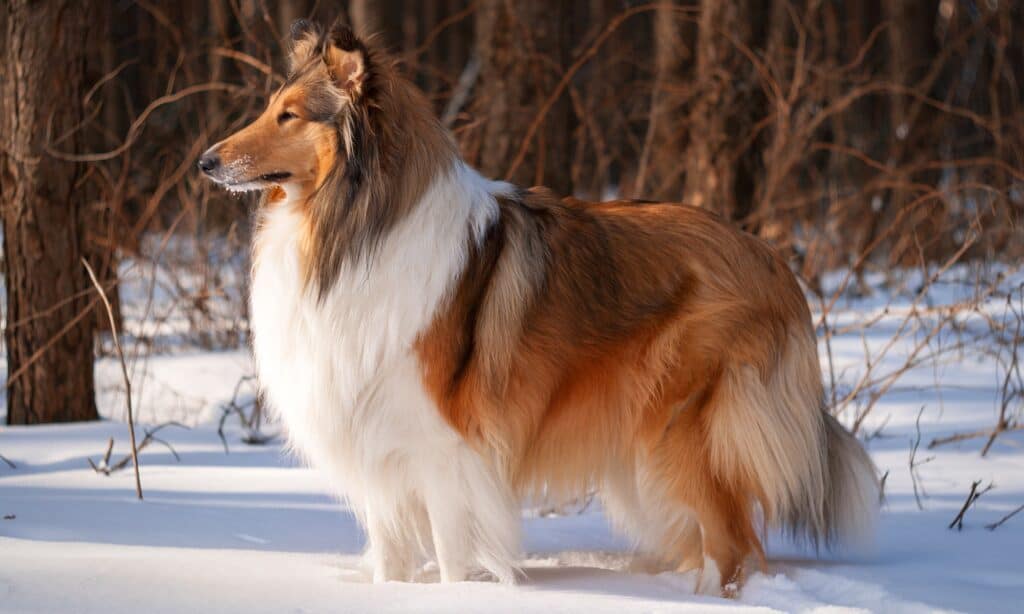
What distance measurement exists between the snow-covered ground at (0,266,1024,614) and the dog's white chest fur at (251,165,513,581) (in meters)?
0.34

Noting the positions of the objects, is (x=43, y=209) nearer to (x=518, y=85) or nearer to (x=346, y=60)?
(x=346, y=60)

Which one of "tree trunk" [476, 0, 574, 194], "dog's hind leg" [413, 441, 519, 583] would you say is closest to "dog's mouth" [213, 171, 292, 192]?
"dog's hind leg" [413, 441, 519, 583]

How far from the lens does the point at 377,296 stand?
3.36 m

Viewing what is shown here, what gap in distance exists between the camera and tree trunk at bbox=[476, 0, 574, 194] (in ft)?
22.8

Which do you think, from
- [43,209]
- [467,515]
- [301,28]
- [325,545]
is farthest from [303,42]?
[43,209]

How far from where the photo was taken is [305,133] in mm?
3410

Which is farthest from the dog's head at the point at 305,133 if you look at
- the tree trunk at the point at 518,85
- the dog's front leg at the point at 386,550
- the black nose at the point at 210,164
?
the tree trunk at the point at 518,85

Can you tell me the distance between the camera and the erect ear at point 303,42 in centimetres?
353

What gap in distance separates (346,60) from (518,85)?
3735mm

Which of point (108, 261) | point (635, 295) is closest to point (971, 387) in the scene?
point (635, 295)

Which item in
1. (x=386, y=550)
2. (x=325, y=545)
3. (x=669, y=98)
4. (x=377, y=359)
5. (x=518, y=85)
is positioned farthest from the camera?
(x=669, y=98)

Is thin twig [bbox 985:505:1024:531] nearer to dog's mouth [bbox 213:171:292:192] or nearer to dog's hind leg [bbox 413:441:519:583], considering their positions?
dog's hind leg [bbox 413:441:519:583]

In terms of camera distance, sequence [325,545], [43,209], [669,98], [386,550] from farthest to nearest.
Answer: [669,98] < [43,209] < [325,545] < [386,550]

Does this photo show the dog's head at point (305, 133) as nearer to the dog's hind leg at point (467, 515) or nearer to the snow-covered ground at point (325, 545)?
the dog's hind leg at point (467, 515)
